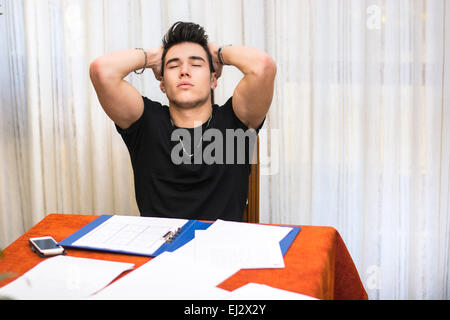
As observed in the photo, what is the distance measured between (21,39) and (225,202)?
1.39 meters

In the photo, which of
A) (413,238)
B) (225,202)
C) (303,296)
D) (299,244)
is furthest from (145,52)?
(413,238)

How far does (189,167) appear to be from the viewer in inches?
59.2

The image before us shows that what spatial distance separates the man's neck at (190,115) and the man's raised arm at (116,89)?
13 centimetres

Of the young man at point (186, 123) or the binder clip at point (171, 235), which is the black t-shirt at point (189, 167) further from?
the binder clip at point (171, 235)

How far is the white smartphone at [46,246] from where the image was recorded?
36.3 inches

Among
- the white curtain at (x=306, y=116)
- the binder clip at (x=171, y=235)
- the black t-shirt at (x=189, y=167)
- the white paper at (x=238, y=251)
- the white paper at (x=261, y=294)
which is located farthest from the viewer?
the white curtain at (x=306, y=116)

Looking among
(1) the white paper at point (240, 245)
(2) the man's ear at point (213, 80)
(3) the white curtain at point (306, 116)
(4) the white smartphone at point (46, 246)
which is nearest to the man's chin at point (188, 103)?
(2) the man's ear at point (213, 80)

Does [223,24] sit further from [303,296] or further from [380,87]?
[303,296]

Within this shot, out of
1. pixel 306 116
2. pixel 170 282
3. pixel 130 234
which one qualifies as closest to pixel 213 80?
pixel 306 116

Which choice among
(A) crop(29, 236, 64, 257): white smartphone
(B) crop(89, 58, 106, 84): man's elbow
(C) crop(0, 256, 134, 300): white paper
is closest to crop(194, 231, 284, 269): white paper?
(C) crop(0, 256, 134, 300): white paper

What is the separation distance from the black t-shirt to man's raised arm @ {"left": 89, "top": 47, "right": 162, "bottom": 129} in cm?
4

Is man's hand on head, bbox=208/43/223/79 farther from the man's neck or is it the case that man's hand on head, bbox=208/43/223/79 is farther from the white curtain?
the white curtain

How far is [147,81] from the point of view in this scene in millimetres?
2045

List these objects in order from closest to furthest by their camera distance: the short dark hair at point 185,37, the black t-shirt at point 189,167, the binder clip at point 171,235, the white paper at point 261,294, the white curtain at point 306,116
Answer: the white paper at point 261,294
the binder clip at point 171,235
the black t-shirt at point 189,167
the short dark hair at point 185,37
the white curtain at point 306,116
